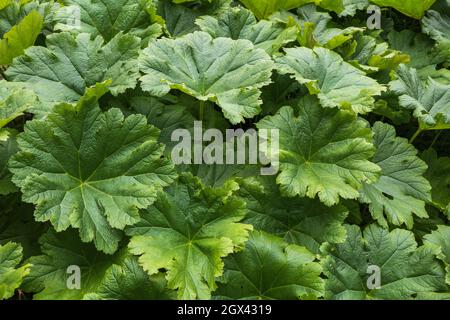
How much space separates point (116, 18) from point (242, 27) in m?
0.67

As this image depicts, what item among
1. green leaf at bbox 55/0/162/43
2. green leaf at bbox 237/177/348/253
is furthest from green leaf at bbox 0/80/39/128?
green leaf at bbox 237/177/348/253

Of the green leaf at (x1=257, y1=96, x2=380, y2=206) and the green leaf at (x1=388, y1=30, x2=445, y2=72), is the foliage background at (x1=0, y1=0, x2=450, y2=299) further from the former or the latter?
the green leaf at (x1=388, y1=30, x2=445, y2=72)

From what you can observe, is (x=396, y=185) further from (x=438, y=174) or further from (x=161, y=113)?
(x=161, y=113)

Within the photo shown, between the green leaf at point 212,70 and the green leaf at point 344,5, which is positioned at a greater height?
the green leaf at point 344,5

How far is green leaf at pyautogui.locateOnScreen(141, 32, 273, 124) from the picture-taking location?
91.9 inches

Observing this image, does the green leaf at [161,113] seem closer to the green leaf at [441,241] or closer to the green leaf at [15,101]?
the green leaf at [15,101]

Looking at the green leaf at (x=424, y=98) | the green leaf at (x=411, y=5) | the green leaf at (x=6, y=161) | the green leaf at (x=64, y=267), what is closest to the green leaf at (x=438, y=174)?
the green leaf at (x=424, y=98)

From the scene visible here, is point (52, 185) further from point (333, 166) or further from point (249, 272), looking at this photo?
point (333, 166)

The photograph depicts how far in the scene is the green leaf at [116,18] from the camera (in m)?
2.72

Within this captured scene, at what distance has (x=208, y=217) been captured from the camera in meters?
2.20

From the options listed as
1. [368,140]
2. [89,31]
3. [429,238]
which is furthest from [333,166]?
[89,31]

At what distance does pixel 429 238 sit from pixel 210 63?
1.30 metres

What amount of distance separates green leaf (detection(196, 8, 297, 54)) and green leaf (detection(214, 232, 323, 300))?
1.15 meters

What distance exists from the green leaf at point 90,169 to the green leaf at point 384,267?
81 cm
